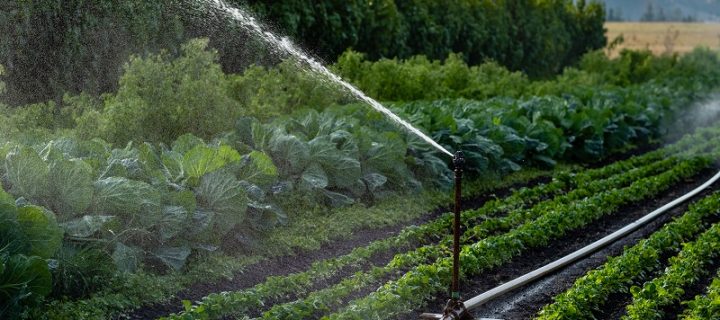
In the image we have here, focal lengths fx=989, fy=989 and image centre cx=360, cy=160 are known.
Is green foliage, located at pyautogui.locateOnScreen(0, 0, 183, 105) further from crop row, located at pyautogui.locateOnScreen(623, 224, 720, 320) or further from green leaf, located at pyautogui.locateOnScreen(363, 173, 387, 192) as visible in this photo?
crop row, located at pyautogui.locateOnScreen(623, 224, 720, 320)

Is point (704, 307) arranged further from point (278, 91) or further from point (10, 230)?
point (278, 91)

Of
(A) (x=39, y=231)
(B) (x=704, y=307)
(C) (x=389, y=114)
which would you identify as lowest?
(A) (x=39, y=231)

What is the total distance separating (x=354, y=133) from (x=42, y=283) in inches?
240

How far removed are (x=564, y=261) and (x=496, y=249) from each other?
672 mm

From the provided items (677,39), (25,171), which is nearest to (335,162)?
(25,171)

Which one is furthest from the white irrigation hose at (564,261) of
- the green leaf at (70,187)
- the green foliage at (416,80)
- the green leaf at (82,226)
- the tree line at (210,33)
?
the green foliage at (416,80)

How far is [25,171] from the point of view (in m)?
7.77

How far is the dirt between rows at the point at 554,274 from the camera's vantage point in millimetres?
8172

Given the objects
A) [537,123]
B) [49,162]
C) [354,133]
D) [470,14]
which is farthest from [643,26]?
[49,162]

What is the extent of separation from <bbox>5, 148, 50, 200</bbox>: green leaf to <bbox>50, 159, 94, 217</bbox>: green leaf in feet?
0.40

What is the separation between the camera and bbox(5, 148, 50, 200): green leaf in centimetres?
776

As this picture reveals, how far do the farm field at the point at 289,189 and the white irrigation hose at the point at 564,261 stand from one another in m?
0.09

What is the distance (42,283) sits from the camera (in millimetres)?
6715

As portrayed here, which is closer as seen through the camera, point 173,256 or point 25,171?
point 25,171
